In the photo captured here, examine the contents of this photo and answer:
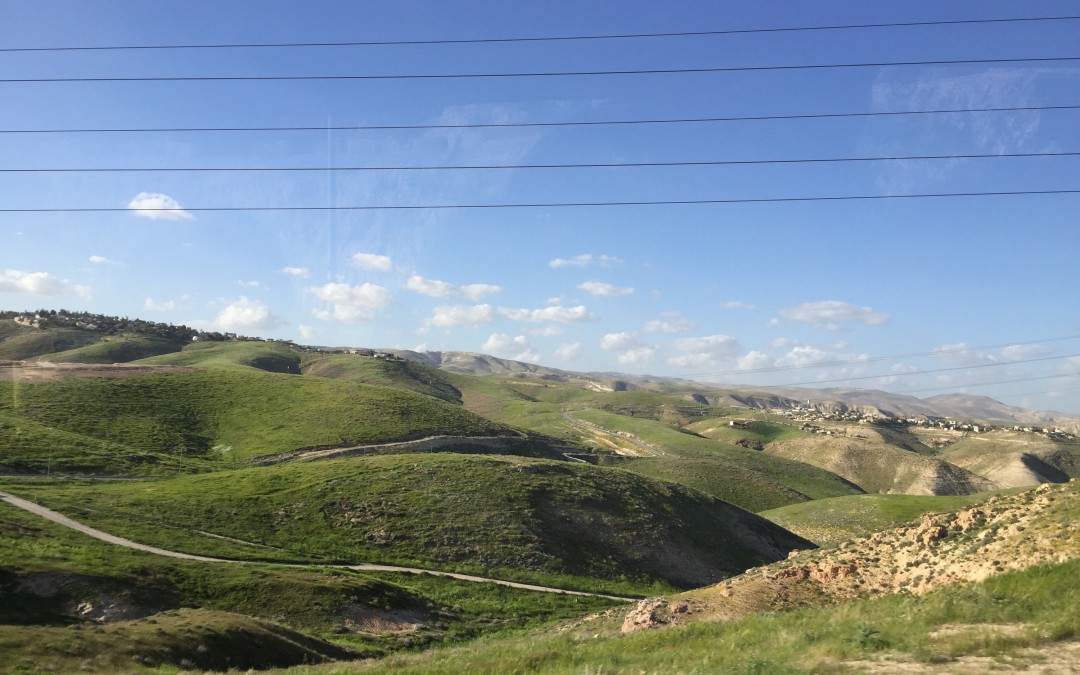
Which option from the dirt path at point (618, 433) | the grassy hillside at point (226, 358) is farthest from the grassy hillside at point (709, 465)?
the grassy hillside at point (226, 358)

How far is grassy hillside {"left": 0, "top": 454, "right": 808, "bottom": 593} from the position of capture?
51.9 metres

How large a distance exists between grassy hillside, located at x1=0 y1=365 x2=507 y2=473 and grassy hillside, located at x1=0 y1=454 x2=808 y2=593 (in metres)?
10.3

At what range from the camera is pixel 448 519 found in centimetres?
5909

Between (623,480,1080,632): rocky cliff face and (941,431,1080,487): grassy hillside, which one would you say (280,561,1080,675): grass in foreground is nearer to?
(623,480,1080,632): rocky cliff face

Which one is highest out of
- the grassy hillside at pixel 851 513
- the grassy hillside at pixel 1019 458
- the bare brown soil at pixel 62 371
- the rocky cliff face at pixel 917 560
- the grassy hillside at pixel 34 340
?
the grassy hillside at pixel 34 340

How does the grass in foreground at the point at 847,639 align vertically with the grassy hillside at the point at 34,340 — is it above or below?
below

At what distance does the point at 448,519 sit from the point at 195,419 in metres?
52.9

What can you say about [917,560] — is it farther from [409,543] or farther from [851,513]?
[851,513]

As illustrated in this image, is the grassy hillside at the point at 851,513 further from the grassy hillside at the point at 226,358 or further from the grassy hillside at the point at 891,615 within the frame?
the grassy hillside at the point at 226,358

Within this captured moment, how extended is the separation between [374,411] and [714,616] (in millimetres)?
83923

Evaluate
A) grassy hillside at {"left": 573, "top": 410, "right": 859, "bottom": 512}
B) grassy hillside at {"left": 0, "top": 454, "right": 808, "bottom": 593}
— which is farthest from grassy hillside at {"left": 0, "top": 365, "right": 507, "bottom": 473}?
grassy hillside at {"left": 573, "top": 410, "right": 859, "bottom": 512}

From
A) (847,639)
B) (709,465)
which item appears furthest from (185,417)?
(847,639)

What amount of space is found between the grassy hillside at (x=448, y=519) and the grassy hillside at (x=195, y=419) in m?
10.3

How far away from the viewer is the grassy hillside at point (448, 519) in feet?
170
